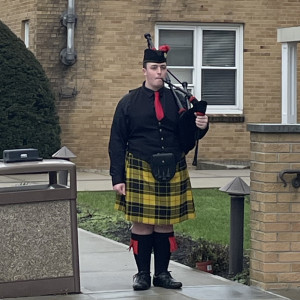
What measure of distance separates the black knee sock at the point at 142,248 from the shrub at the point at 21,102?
10128mm

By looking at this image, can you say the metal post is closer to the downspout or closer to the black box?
the black box

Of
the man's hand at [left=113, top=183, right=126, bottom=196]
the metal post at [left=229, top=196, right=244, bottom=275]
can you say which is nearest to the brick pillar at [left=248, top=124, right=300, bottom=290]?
the metal post at [left=229, top=196, right=244, bottom=275]

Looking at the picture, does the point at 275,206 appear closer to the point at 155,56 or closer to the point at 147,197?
the point at 147,197

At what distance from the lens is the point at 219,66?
2016cm

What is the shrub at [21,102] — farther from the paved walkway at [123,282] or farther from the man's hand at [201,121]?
the man's hand at [201,121]

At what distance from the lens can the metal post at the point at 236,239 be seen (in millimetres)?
8758

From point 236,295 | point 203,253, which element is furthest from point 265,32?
point 236,295

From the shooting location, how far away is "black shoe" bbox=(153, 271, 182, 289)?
26.3 ft

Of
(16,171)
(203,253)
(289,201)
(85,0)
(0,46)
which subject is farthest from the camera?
(85,0)

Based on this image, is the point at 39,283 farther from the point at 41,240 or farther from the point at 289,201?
the point at 289,201

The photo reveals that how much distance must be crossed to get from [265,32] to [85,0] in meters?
3.78

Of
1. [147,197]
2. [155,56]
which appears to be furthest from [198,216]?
[155,56]

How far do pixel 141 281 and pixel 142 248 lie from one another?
27cm

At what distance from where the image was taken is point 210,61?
66.1 ft
